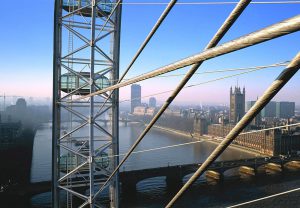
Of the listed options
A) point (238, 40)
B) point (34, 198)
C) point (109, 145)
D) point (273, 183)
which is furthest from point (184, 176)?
point (238, 40)

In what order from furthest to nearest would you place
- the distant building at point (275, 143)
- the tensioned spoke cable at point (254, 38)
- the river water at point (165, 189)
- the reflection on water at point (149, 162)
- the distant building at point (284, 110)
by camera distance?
the distant building at point (284, 110)
the distant building at point (275, 143)
the reflection on water at point (149, 162)
the river water at point (165, 189)
the tensioned spoke cable at point (254, 38)

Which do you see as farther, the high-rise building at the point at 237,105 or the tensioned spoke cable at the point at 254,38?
the high-rise building at the point at 237,105

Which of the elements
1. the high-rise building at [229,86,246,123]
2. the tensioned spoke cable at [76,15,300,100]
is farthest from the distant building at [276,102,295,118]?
the tensioned spoke cable at [76,15,300,100]

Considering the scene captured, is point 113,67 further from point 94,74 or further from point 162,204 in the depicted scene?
point 162,204

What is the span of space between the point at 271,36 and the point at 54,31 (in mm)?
5052

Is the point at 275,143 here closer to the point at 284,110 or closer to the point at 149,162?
the point at 149,162

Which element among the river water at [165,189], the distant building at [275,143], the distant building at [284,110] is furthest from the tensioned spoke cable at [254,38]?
the distant building at [284,110]

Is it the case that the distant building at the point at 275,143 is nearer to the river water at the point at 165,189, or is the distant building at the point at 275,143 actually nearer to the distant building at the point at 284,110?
the river water at the point at 165,189

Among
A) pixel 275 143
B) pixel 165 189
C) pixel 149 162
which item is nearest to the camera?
pixel 165 189

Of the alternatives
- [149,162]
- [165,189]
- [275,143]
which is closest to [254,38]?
[165,189]

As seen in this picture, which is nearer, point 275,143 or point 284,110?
point 275,143

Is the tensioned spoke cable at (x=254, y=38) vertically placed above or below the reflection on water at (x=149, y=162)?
above

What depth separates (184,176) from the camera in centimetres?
2809

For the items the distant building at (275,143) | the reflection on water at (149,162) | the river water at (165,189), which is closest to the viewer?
the river water at (165,189)
